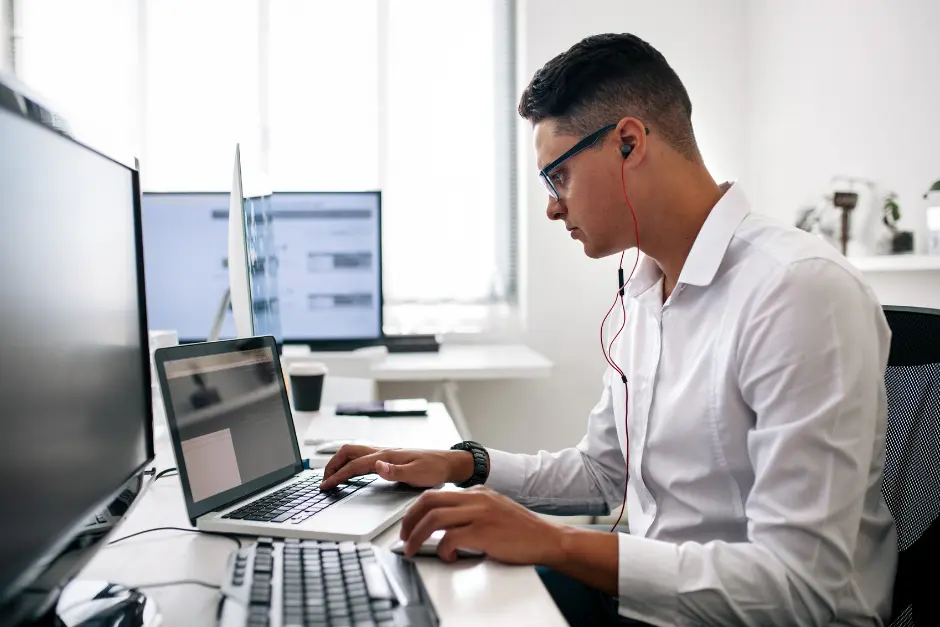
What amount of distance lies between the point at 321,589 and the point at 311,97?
2.78 meters

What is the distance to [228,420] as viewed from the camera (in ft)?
Answer: 3.14

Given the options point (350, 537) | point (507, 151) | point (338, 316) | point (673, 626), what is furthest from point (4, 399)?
point (507, 151)

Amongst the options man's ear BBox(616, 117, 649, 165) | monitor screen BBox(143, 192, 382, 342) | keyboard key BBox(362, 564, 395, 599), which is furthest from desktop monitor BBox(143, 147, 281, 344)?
keyboard key BBox(362, 564, 395, 599)

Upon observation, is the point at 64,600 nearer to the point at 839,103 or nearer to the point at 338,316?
the point at 338,316

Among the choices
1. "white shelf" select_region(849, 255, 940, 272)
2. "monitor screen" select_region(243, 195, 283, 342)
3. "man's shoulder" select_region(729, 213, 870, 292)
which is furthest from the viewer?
"white shelf" select_region(849, 255, 940, 272)

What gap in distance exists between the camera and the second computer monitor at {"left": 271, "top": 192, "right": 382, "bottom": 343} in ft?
8.22

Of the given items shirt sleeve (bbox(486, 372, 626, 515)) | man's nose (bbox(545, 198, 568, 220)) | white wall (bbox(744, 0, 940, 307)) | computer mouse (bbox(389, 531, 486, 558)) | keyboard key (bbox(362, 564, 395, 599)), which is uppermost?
white wall (bbox(744, 0, 940, 307))

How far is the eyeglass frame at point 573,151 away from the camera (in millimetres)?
1050

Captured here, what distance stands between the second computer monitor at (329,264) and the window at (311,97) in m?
0.54

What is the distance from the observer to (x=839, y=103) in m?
2.47

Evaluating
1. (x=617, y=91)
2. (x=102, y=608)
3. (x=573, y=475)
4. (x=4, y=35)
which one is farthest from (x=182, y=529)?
(x=4, y=35)

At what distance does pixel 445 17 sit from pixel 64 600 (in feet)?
9.54

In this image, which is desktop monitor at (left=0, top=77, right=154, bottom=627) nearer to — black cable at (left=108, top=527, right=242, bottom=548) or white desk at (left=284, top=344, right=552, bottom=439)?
black cable at (left=108, top=527, right=242, bottom=548)

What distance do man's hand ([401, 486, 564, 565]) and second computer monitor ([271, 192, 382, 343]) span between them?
1814mm
